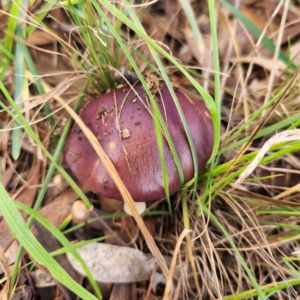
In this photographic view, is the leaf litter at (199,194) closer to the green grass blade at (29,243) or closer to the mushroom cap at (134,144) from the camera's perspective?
the mushroom cap at (134,144)

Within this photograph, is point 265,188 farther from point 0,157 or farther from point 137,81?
point 0,157

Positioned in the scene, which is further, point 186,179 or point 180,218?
point 180,218

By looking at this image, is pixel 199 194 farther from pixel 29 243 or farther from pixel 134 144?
pixel 29 243

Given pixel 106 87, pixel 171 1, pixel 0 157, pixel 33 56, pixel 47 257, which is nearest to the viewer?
pixel 47 257

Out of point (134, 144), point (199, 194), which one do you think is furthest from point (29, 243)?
point (199, 194)

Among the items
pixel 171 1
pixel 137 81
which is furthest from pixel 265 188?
pixel 171 1

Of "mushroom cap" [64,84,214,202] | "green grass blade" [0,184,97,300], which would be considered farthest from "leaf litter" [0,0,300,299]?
"green grass blade" [0,184,97,300]

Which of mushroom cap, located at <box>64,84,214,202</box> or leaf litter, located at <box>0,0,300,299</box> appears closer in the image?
mushroom cap, located at <box>64,84,214,202</box>

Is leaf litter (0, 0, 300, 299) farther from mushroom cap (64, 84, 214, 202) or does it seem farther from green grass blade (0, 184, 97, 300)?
green grass blade (0, 184, 97, 300)
